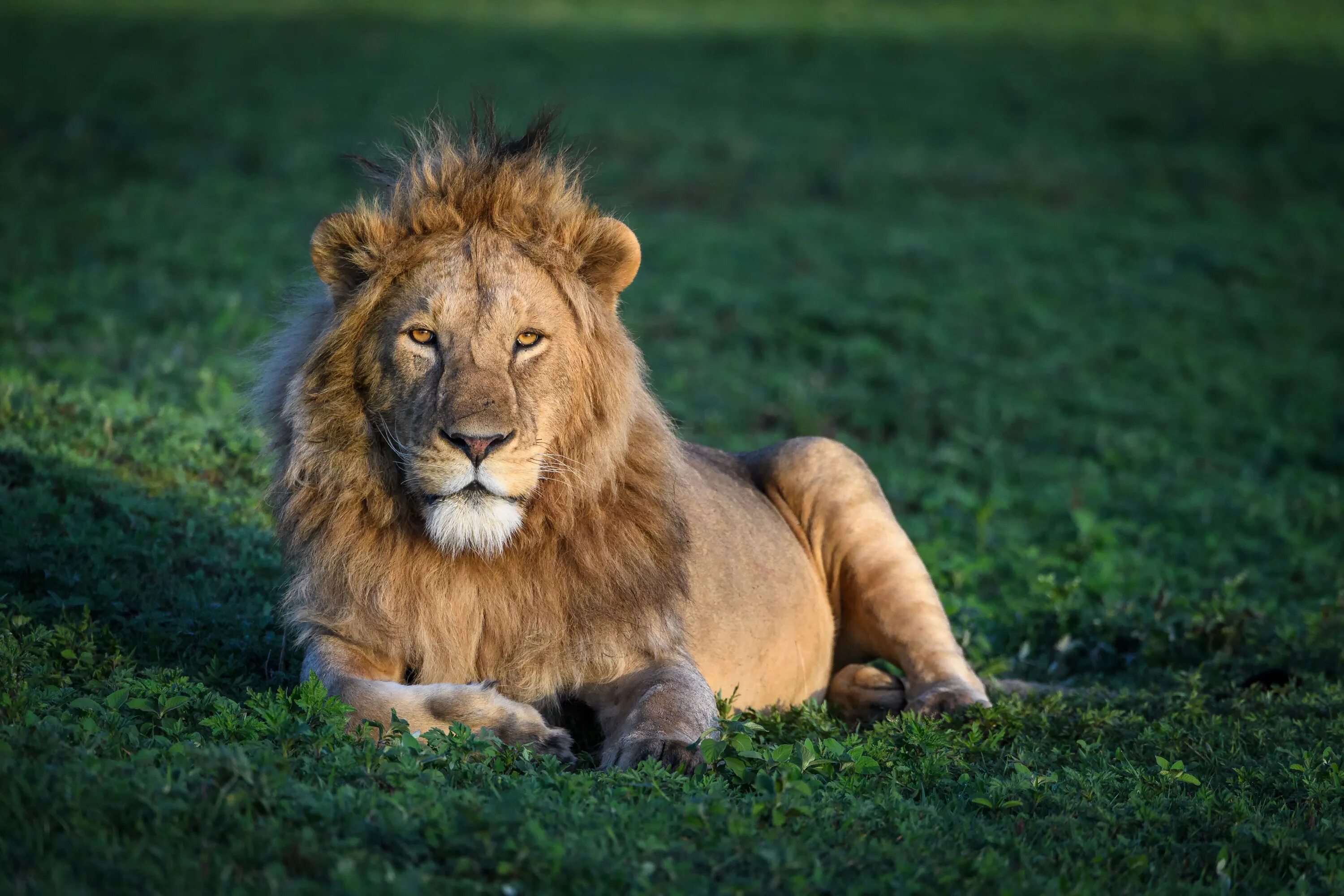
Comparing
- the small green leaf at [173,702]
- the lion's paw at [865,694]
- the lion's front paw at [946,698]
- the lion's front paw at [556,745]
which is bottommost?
the lion's paw at [865,694]

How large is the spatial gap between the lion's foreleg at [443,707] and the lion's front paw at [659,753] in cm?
17

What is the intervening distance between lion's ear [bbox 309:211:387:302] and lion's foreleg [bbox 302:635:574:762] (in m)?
1.14

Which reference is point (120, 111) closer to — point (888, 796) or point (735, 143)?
point (735, 143)

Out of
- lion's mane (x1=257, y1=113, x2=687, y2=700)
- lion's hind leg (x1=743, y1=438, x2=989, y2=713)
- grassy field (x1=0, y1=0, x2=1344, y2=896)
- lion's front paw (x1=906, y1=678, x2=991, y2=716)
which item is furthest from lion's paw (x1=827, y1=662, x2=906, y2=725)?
lion's mane (x1=257, y1=113, x2=687, y2=700)

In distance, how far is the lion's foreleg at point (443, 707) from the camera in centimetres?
390

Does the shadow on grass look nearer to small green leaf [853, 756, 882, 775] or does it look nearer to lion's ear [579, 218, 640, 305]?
lion's ear [579, 218, 640, 305]

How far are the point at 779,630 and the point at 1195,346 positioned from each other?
760cm

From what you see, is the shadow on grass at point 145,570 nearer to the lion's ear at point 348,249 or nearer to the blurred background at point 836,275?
the blurred background at point 836,275

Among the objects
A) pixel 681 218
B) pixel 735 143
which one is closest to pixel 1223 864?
pixel 681 218

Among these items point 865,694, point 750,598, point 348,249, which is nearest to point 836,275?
point 865,694

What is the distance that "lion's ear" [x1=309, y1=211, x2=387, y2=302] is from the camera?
13.9 feet

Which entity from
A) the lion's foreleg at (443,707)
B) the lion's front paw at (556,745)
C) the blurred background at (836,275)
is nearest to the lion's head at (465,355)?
the lion's foreleg at (443,707)

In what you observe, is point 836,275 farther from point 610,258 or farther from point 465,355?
point 465,355

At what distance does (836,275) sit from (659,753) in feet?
30.3
